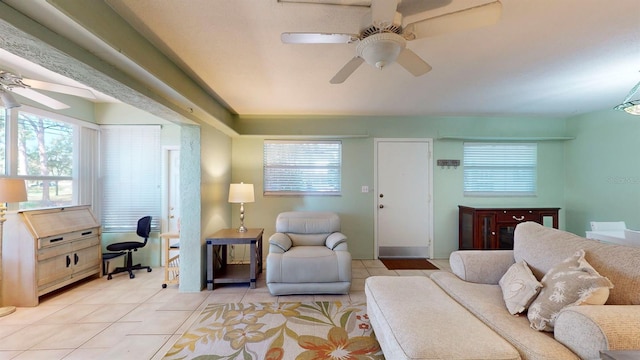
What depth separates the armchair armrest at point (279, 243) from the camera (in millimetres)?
2980

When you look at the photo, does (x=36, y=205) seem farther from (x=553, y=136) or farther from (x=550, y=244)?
(x=553, y=136)

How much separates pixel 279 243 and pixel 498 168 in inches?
155

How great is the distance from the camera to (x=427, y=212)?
4238 mm

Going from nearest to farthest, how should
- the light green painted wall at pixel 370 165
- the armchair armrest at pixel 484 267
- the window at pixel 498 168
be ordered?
1. the armchair armrest at pixel 484 267
2. the light green painted wall at pixel 370 165
3. the window at pixel 498 168

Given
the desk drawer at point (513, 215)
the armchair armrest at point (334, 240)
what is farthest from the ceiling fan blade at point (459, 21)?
the desk drawer at point (513, 215)

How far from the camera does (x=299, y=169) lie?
4.18m

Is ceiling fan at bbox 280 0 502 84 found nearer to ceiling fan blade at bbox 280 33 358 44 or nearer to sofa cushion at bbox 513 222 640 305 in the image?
ceiling fan blade at bbox 280 33 358 44

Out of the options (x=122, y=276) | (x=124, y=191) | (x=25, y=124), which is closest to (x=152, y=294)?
(x=122, y=276)

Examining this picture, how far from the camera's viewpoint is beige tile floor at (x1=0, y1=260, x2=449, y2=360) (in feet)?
6.34

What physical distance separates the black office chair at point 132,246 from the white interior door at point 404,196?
3.55m

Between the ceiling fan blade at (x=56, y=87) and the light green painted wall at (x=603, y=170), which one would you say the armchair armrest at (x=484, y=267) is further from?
the ceiling fan blade at (x=56, y=87)

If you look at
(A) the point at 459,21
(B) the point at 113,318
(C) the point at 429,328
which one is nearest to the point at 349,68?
(A) the point at 459,21

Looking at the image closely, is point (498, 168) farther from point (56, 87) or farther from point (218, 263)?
point (56, 87)

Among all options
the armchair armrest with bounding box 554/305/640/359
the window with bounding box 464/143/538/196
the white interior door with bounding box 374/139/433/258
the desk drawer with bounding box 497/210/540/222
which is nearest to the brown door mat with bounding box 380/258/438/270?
the white interior door with bounding box 374/139/433/258
